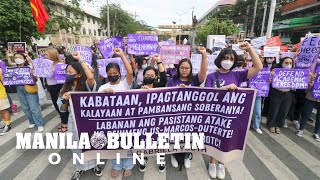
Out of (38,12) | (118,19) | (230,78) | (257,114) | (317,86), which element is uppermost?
(118,19)

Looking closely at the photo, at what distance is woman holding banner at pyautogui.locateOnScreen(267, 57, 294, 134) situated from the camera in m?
4.56

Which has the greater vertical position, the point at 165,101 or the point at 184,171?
the point at 165,101

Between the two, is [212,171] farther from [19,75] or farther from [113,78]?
[19,75]

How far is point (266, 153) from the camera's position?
12.9 ft

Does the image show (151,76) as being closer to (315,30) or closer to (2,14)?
(2,14)

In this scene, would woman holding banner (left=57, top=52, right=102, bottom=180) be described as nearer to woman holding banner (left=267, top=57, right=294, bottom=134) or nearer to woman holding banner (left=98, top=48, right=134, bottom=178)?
woman holding banner (left=98, top=48, right=134, bottom=178)

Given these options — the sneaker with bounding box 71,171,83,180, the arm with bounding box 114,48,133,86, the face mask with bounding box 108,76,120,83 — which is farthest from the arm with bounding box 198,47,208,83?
the sneaker with bounding box 71,171,83,180

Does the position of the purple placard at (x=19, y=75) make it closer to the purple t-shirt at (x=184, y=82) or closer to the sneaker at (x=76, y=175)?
the sneaker at (x=76, y=175)

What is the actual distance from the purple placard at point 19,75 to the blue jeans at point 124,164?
2.66 meters

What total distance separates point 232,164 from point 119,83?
2369 millimetres

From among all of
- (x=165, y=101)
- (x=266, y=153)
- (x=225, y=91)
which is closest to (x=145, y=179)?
(x=165, y=101)

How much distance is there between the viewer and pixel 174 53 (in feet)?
16.1

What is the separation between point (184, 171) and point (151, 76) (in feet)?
5.44

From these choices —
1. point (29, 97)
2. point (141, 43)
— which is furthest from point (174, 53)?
point (29, 97)
